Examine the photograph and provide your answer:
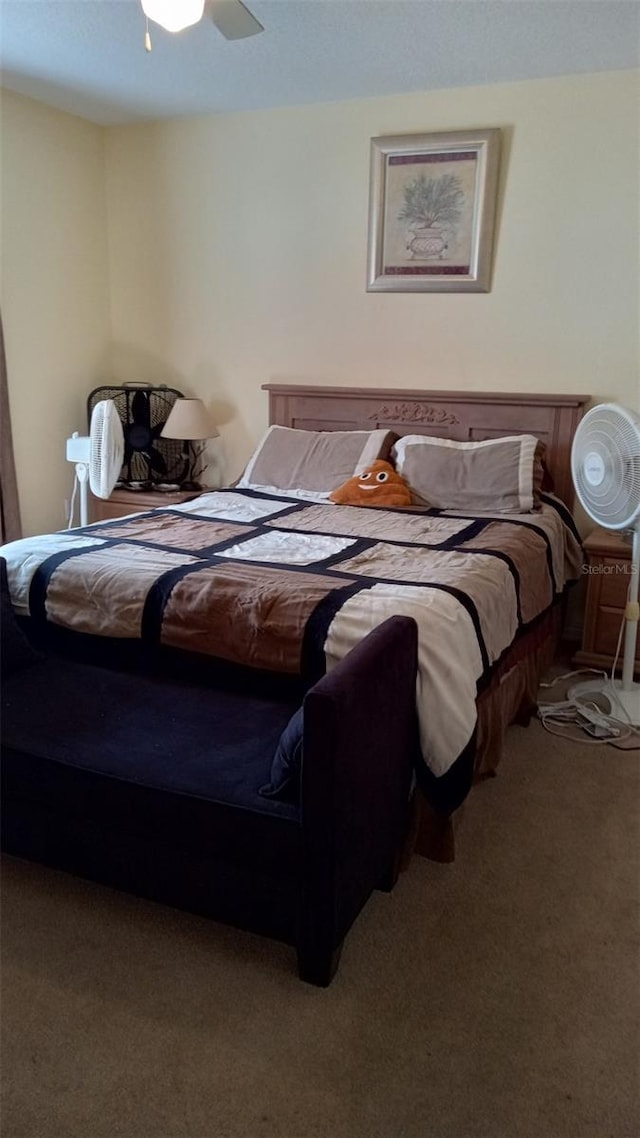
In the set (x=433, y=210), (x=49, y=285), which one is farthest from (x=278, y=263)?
(x=49, y=285)

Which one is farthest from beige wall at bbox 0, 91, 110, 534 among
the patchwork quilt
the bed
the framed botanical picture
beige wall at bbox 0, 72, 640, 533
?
the framed botanical picture

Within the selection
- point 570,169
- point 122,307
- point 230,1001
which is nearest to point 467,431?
point 570,169

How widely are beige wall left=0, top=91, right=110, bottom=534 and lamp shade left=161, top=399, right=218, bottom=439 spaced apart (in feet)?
2.20

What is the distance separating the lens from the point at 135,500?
4070 millimetres

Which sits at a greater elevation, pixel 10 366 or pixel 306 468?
pixel 10 366

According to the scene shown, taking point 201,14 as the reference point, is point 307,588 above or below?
below

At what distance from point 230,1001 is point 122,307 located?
3.89 m

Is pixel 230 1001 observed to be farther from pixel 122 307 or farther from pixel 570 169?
pixel 122 307

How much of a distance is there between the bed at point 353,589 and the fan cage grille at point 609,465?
0.24 m

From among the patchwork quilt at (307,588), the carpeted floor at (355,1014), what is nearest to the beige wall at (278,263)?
the patchwork quilt at (307,588)

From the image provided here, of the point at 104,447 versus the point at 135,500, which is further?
the point at 135,500

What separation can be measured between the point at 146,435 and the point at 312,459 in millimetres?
1079

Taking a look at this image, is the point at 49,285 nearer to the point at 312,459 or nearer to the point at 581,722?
the point at 312,459

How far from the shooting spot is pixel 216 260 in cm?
424
